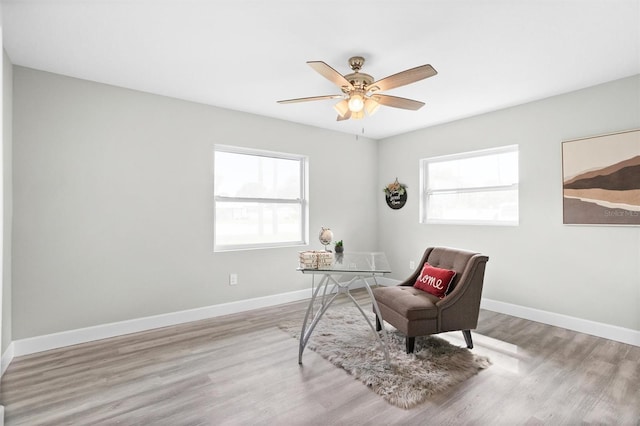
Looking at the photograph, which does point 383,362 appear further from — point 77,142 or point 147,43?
point 77,142

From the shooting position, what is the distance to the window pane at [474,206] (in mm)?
4118

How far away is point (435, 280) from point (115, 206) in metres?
3.22

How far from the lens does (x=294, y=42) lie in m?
2.50

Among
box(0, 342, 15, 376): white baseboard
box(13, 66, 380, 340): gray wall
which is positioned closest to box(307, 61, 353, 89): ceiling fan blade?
box(13, 66, 380, 340): gray wall

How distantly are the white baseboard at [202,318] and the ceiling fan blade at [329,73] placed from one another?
286 centimetres

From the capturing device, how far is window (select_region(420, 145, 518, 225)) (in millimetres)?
4121

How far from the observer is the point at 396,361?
2664 millimetres

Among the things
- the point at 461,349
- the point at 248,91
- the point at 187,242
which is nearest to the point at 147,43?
the point at 248,91

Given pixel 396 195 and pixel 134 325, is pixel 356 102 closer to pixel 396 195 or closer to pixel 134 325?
pixel 396 195

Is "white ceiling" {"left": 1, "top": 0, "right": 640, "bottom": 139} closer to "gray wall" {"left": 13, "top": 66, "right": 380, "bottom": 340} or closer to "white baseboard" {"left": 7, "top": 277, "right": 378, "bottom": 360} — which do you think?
"gray wall" {"left": 13, "top": 66, "right": 380, "bottom": 340}

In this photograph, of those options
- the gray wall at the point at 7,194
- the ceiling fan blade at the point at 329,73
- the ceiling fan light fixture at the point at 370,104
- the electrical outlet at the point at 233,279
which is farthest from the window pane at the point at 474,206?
the gray wall at the point at 7,194

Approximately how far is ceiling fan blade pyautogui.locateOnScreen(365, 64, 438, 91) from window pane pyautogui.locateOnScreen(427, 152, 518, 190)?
7.95 feet

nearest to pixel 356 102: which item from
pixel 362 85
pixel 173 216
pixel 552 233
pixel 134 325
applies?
pixel 362 85

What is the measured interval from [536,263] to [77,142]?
4.99 meters
